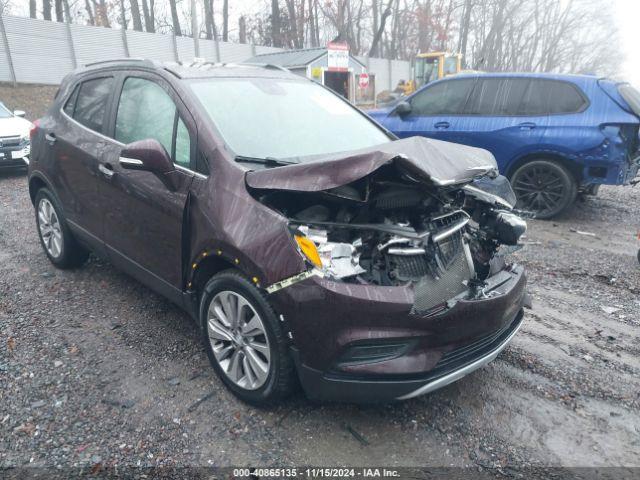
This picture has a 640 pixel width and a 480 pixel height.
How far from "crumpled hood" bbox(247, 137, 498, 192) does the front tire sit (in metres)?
0.56

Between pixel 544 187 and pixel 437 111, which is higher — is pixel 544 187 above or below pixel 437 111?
below

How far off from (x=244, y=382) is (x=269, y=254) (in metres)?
0.84

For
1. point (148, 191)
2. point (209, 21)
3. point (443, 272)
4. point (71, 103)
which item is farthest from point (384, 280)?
point (209, 21)

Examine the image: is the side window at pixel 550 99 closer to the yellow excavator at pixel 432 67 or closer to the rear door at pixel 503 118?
the rear door at pixel 503 118

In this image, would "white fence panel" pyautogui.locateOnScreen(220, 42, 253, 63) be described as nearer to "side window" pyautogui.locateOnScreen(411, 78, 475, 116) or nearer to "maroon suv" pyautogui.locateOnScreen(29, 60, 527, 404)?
"side window" pyautogui.locateOnScreen(411, 78, 475, 116)

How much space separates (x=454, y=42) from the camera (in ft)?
153

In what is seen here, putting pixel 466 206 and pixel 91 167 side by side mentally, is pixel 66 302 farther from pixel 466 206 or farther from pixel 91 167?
pixel 466 206

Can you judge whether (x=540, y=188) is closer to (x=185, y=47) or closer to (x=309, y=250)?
(x=309, y=250)

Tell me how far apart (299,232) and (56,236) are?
3.25 metres

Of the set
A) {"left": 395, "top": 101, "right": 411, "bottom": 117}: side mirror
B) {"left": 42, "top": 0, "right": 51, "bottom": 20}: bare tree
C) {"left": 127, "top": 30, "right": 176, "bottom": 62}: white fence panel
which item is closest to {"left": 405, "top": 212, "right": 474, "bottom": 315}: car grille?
{"left": 395, "top": 101, "right": 411, "bottom": 117}: side mirror

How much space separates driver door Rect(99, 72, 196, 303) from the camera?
3016 mm

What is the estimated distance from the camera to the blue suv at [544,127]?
601 cm

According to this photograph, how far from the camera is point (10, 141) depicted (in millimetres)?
8859

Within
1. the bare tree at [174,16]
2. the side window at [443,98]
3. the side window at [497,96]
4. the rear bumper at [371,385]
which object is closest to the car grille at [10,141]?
the side window at [443,98]
